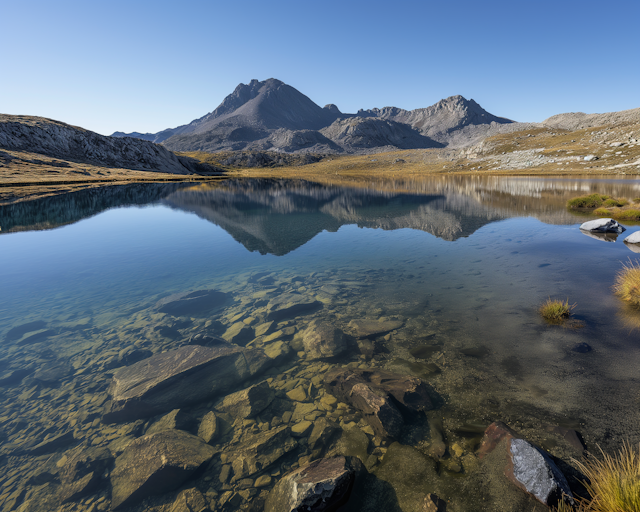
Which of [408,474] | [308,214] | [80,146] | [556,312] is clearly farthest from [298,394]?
[80,146]

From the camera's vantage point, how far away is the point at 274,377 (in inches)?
361

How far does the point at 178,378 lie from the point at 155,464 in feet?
8.88

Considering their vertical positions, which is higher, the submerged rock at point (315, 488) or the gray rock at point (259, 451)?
the submerged rock at point (315, 488)

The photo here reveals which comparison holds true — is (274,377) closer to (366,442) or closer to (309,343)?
(309,343)

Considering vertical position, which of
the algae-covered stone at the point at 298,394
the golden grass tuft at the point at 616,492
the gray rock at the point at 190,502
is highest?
the golden grass tuft at the point at 616,492

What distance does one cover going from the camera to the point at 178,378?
8680mm

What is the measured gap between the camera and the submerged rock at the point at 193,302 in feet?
46.1

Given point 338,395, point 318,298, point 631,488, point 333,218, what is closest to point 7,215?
point 333,218

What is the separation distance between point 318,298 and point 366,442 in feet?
28.0

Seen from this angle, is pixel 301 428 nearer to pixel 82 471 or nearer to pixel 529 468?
pixel 529 468

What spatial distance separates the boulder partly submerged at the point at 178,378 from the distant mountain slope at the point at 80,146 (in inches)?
6348

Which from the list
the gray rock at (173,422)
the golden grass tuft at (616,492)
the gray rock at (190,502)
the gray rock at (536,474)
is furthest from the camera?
the gray rock at (173,422)

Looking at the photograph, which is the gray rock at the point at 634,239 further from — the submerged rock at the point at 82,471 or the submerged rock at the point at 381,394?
the submerged rock at the point at 82,471

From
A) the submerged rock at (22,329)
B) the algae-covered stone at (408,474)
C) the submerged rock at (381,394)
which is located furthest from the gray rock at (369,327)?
the submerged rock at (22,329)
